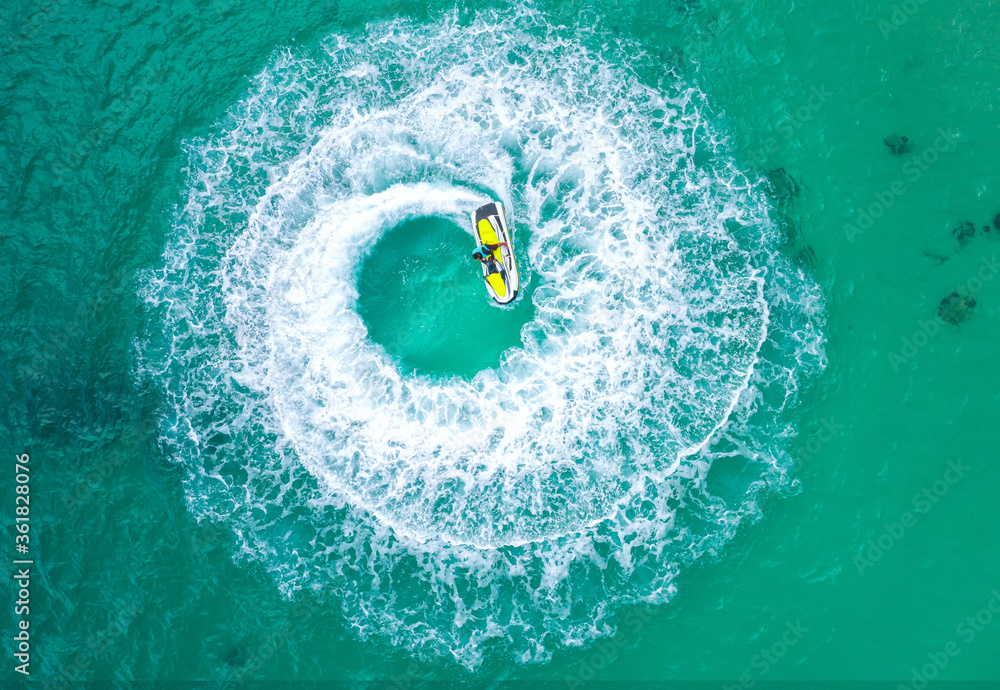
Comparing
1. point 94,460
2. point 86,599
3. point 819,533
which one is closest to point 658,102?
point 819,533

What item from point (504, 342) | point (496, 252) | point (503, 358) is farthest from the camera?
point (504, 342)

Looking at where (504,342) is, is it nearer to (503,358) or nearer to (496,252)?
(503,358)

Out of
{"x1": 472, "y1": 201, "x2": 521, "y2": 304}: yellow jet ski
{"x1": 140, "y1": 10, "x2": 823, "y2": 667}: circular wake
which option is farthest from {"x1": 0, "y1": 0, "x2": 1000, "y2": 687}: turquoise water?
{"x1": 472, "y1": 201, "x2": 521, "y2": 304}: yellow jet ski

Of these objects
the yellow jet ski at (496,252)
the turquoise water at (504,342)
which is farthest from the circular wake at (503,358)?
the yellow jet ski at (496,252)

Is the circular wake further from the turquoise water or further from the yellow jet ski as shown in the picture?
the yellow jet ski

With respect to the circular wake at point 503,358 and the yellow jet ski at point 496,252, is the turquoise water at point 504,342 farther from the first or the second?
the yellow jet ski at point 496,252

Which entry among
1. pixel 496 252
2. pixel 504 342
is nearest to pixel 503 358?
pixel 504 342
